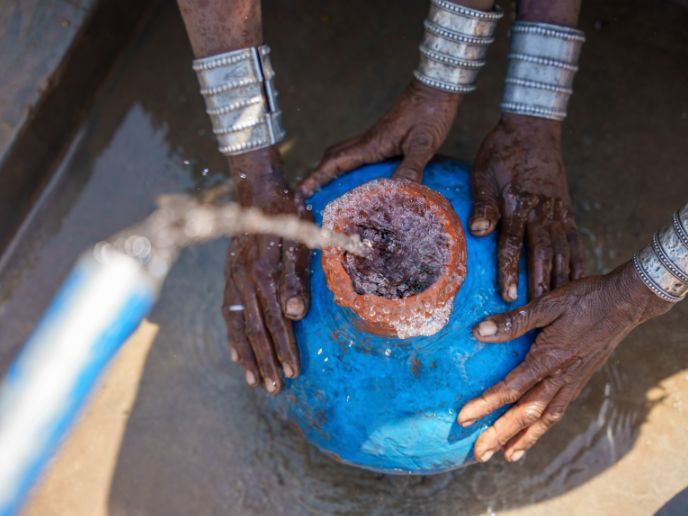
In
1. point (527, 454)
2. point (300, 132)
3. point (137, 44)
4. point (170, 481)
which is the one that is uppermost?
point (137, 44)

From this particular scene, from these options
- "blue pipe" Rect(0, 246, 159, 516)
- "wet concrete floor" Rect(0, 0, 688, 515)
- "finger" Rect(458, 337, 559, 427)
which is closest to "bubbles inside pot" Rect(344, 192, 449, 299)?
"finger" Rect(458, 337, 559, 427)

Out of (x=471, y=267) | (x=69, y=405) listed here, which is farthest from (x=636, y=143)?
(x=69, y=405)

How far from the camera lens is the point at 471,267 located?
1.54 metres

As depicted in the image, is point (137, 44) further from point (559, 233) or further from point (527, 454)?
point (527, 454)

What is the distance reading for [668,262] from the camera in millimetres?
A: 1473

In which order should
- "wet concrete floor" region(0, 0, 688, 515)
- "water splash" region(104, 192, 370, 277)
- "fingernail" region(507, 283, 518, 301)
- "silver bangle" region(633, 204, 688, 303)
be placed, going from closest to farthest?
"silver bangle" region(633, 204, 688, 303), "fingernail" region(507, 283, 518, 301), "wet concrete floor" region(0, 0, 688, 515), "water splash" region(104, 192, 370, 277)

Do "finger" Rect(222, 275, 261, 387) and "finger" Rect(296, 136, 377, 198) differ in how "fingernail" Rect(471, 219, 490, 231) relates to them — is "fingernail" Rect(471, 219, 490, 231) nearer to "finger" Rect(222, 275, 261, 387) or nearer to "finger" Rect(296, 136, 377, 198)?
"finger" Rect(296, 136, 377, 198)

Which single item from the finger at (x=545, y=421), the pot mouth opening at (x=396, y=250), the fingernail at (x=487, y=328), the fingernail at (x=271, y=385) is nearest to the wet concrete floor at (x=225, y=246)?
the finger at (x=545, y=421)

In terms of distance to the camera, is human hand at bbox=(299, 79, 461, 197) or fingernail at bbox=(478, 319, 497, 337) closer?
fingernail at bbox=(478, 319, 497, 337)

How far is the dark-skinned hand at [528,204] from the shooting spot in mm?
1615

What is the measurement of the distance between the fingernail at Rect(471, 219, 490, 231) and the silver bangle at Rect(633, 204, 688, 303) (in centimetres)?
34

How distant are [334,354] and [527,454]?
40.0 inches

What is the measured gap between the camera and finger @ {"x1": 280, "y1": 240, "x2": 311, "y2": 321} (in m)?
1.61

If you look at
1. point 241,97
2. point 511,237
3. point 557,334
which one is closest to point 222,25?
point 241,97
